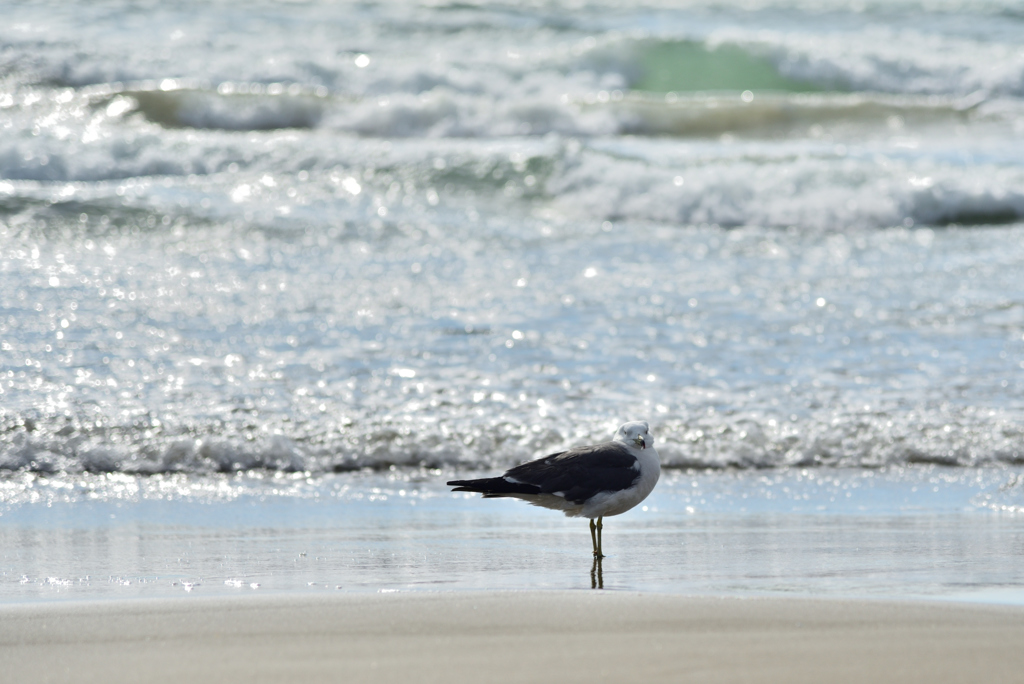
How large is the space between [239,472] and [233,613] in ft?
7.21

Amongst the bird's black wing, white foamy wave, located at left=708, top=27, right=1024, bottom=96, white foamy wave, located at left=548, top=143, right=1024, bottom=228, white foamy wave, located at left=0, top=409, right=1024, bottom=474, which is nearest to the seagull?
the bird's black wing

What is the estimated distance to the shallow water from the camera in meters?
3.44

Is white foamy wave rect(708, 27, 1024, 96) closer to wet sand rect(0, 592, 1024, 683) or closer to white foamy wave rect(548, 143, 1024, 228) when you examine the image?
white foamy wave rect(548, 143, 1024, 228)

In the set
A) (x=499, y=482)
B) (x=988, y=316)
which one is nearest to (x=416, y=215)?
(x=988, y=316)

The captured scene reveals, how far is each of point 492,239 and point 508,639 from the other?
22.3 ft

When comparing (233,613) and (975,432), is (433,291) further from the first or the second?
(233,613)

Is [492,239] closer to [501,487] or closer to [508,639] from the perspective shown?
[501,487]

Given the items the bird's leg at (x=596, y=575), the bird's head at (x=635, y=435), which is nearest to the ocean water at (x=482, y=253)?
the bird's head at (x=635, y=435)

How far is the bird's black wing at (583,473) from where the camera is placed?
3.74m

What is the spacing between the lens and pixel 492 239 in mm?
9406

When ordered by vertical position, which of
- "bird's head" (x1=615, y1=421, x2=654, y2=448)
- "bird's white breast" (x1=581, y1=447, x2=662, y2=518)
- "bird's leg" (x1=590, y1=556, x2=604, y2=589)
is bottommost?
"bird's leg" (x1=590, y1=556, x2=604, y2=589)

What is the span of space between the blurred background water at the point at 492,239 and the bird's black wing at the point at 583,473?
4.64 ft

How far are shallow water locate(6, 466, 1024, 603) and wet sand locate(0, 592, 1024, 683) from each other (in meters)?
0.25

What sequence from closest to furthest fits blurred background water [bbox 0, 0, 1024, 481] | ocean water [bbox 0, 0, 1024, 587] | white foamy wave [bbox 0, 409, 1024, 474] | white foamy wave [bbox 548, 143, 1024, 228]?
1. white foamy wave [bbox 0, 409, 1024, 474]
2. ocean water [bbox 0, 0, 1024, 587]
3. blurred background water [bbox 0, 0, 1024, 481]
4. white foamy wave [bbox 548, 143, 1024, 228]
